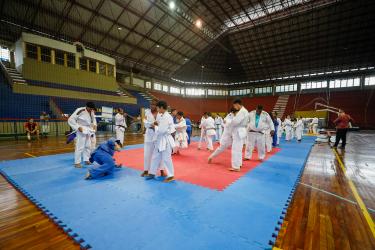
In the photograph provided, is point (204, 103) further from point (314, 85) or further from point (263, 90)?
point (314, 85)

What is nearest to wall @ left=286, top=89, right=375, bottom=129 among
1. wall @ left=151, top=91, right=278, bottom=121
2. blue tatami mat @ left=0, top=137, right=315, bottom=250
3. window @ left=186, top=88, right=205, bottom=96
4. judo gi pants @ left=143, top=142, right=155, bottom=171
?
wall @ left=151, top=91, right=278, bottom=121

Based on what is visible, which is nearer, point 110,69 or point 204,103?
point 110,69

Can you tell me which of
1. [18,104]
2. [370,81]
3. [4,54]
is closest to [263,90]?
[370,81]

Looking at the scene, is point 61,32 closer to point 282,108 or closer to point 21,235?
point 21,235

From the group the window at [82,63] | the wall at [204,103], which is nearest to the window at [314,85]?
the wall at [204,103]

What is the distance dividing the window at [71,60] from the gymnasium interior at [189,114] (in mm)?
90

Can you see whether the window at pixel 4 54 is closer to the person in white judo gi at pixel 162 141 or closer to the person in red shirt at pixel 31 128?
the person in red shirt at pixel 31 128

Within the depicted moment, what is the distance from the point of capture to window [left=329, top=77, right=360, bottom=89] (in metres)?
26.8

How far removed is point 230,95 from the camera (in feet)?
124

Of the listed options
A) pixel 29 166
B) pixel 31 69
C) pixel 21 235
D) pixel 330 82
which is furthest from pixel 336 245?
pixel 330 82

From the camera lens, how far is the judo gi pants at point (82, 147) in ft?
16.5

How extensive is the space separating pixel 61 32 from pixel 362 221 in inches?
927

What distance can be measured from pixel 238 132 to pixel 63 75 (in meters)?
18.9

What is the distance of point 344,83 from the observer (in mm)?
27734
